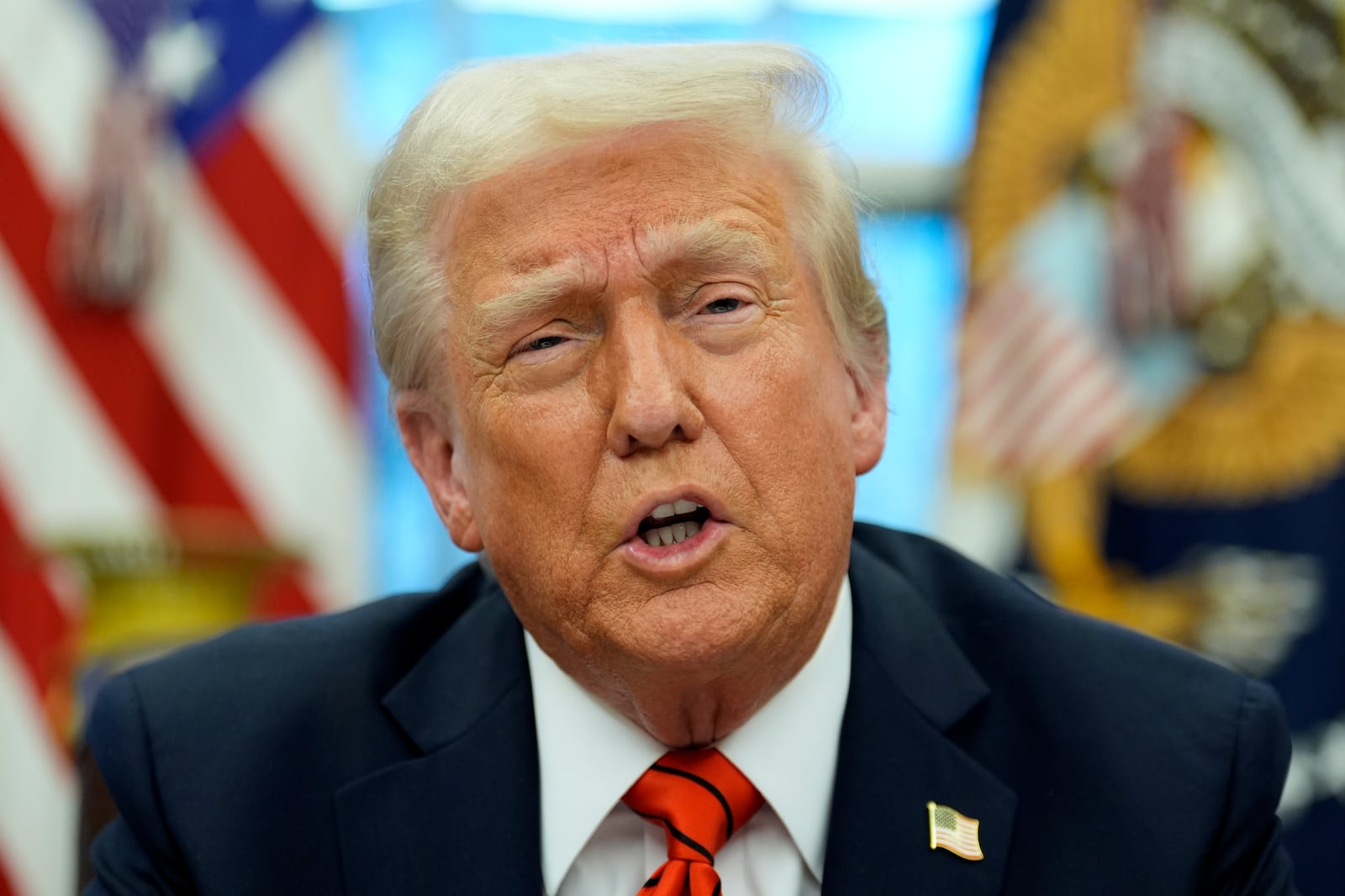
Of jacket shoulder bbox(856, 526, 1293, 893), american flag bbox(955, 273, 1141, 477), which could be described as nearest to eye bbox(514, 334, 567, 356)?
jacket shoulder bbox(856, 526, 1293, 893)

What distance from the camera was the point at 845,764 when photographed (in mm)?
1757

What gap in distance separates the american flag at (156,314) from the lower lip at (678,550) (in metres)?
2.29

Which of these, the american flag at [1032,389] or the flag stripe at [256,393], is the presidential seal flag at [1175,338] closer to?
the american flag at [1032,389]

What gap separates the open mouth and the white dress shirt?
0.31m

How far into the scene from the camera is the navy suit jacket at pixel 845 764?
5.59 ft

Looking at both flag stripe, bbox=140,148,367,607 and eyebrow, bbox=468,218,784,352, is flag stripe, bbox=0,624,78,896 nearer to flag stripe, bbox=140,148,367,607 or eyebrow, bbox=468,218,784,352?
flag stripe, bbox=140,148,367,607

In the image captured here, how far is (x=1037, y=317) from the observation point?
3557mm

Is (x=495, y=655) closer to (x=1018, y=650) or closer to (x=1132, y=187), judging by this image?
(x=1018, y=650)

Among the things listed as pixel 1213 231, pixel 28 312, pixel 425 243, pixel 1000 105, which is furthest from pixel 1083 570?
pixel 28 312

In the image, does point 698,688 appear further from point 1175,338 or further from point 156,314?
point 156,314

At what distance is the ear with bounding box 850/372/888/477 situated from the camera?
73.7 inches

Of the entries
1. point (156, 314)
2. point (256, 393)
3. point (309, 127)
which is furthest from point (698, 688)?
point (309, 127)

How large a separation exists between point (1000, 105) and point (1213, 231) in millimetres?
624

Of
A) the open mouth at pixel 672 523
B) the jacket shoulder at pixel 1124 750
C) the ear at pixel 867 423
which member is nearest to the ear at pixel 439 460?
the open mouth at pixel 672 523
